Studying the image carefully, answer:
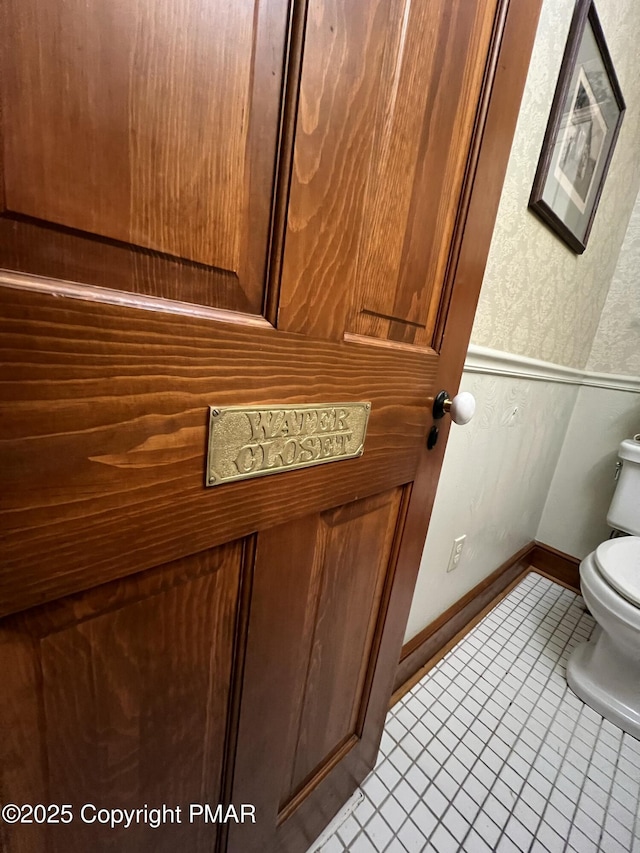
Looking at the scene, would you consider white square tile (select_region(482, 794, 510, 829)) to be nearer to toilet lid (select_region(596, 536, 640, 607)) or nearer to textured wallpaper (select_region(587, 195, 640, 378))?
toilet lid (select_region(596, 536, 640, 607))

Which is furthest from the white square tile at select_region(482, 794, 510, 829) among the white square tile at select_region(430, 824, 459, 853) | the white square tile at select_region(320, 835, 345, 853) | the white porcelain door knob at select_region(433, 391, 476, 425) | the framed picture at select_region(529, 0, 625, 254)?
the framed picture at select_region(529, 0, 625, 254)

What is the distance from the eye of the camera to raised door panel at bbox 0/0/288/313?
0.20m

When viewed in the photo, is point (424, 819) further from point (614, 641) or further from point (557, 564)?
point (557, 564)

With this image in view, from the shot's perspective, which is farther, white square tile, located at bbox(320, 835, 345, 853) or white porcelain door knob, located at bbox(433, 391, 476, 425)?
white square tile, located at bbox(320, 835, 345, 853)

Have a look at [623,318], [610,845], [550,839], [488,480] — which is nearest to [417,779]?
[550,839]

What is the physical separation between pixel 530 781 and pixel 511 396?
1.00 meters

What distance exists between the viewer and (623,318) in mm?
1553

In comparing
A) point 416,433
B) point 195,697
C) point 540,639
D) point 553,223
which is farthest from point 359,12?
point 540,639

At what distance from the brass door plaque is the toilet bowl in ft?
3.29

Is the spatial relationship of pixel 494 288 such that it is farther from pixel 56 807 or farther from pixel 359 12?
pixel 56 807

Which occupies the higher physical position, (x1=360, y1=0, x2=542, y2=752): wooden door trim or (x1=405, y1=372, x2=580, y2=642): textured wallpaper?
(x1=360, y1=0, x2=542, y2=752): wooden door trim

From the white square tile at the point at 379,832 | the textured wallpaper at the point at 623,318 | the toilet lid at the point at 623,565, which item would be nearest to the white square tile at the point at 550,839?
the white square tile at the point at 379,832

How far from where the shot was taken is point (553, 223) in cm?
99

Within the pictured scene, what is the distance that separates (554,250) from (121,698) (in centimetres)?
141
